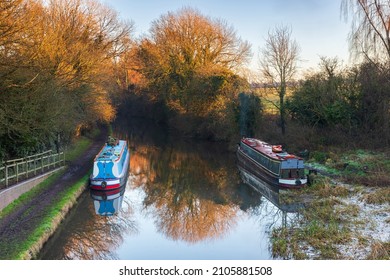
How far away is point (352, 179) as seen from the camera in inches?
626

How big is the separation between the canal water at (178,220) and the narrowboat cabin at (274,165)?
0.58 metres

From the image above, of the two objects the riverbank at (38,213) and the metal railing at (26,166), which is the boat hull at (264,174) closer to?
the riverbank at (38,213)

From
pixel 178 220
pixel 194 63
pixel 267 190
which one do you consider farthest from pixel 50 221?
pixel 194 63

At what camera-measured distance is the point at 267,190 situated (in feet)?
55.3

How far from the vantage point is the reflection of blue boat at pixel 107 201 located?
14078mm

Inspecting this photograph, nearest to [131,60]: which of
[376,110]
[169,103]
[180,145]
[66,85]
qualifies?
[169,103]

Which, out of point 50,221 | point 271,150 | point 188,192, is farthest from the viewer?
point 271,150

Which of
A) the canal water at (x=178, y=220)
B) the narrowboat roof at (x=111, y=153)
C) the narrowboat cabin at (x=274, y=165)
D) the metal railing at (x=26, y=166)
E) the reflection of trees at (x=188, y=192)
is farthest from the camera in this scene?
the narrowboat roof at (x=111, y=153)

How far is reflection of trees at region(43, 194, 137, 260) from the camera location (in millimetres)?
10164

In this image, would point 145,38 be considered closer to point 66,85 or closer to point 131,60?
point 131,60

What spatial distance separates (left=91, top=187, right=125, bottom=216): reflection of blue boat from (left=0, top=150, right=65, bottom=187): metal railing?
2.48 m

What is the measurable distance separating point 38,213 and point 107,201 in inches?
153

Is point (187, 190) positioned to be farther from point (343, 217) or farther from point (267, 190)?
point (343, 217)

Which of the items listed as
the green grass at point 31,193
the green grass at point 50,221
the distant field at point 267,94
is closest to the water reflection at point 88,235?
the green grass at point 50,221
